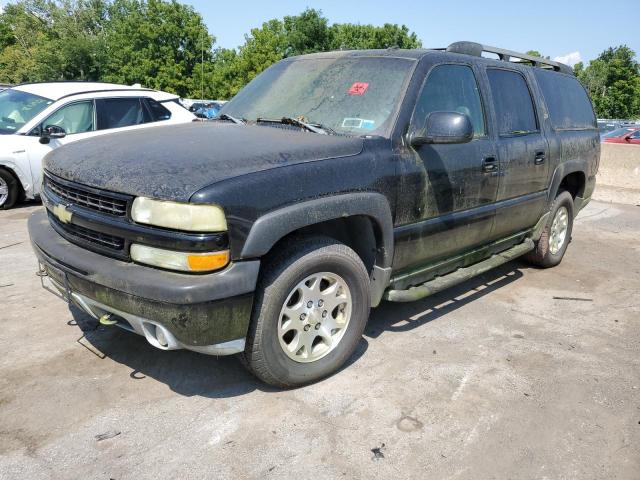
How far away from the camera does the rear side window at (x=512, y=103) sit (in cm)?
447

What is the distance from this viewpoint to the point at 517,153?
4.55m

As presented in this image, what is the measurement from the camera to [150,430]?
9.18 feet

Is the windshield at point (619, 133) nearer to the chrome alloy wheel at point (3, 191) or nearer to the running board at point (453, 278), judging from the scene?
the running board at point (453, 278)

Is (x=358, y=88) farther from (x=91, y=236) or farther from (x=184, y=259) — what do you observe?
(x=91, y=236)

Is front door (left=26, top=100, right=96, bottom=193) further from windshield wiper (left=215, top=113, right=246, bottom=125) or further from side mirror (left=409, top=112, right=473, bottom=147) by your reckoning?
side mirror (left=409, top=112, right=473, bottom=147)

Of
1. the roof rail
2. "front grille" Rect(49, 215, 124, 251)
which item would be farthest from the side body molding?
the roof rail

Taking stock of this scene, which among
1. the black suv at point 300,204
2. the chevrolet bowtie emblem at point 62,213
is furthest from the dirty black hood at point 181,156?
the chevrolet bowtie emblem at point 62,213

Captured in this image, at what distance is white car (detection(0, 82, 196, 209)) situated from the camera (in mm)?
7805

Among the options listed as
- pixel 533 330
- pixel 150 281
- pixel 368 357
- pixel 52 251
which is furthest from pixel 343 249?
pixel 533 330

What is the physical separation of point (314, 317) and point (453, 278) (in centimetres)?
142

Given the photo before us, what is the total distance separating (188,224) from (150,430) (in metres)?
1.07

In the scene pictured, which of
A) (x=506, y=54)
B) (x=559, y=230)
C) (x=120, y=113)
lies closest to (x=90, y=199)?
(x=506, y=54)

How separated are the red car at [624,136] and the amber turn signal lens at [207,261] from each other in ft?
59.7

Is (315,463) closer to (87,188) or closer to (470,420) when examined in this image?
(470,420)
